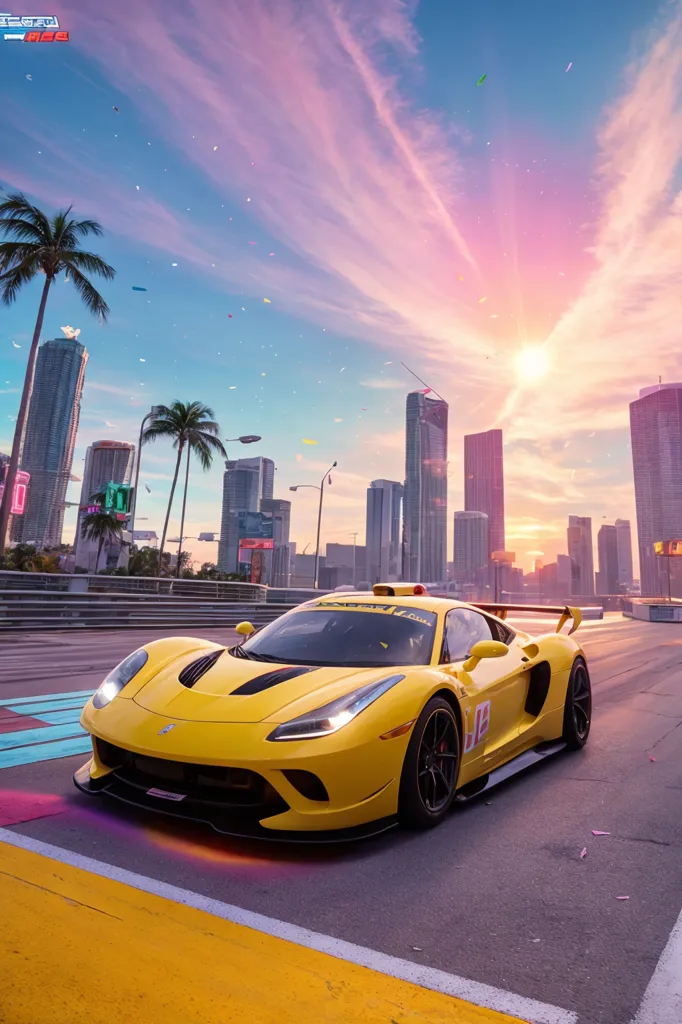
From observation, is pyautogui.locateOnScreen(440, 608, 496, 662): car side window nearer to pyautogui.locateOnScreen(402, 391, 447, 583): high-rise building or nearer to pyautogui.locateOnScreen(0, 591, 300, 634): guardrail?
pyautogui.locateOnScreen(0, 591, 300, 634): guardrail

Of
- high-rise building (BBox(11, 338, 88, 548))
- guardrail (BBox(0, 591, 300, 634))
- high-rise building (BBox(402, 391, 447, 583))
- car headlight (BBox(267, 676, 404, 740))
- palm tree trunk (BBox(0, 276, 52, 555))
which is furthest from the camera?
high-rise building (BBox(402, 391, 447, 583))

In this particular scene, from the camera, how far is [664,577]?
144m

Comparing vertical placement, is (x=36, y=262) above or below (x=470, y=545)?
below

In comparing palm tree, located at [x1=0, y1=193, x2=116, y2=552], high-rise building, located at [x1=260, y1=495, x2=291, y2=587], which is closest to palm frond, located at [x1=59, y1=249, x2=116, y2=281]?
palm tree, located at [x1=0, y1=193, x2=116, y2=552]

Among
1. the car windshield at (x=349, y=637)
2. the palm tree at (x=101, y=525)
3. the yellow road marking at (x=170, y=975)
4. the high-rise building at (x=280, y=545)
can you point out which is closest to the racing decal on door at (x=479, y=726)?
the car windshield at (x=349, y=637)

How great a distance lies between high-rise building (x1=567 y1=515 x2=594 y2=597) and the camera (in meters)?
170

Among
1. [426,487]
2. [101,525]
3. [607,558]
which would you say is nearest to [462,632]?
[101,525]

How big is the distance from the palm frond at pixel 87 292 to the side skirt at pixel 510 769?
23.6 meters

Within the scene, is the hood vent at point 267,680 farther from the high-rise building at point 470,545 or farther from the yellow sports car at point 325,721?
the high-rise building at point 470,545

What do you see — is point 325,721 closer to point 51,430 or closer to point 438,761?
point 438,761

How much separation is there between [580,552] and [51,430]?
142936 millimetres

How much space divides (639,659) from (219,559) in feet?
553

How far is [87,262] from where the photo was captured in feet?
79.5

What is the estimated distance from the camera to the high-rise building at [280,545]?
140875 millimetres
